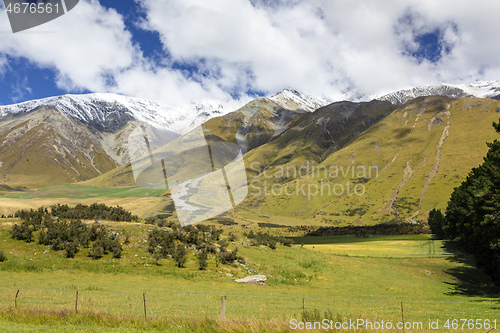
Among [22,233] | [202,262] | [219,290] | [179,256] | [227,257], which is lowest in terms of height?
[219,290]

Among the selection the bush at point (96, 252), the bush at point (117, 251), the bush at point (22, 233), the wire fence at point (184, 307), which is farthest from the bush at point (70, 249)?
the wire fence at point (184, 307)

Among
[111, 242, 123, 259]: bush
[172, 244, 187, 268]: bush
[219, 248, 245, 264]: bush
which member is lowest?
[219, 248, 245, 264]: bush

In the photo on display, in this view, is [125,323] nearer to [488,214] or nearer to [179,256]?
[179,256]

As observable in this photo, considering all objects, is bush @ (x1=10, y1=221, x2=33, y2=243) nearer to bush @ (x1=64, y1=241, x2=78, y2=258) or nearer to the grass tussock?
bush @ (x1=64, y1=241, x2=78, y2=258)

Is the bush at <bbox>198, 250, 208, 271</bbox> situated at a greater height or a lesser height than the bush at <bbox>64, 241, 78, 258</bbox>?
lesser

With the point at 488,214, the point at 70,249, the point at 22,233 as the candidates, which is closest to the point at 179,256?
the point at 70,249

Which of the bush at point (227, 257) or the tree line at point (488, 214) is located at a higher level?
the tree line at point (488, 214)

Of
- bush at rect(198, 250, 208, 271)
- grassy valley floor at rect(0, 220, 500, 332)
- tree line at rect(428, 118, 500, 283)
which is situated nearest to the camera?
grassy valley floor at rect(0, 220, 500, 332)

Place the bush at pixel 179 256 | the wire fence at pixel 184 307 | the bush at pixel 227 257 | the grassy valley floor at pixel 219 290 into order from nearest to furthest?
1. the grassy valley floor at pixel 219 290
2. the wire fence at pixel 184 307
3. the bush at pixel 179 256
4. the bush at pixel 227 257

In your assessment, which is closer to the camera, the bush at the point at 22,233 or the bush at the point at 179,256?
the bush at the point at 22,233

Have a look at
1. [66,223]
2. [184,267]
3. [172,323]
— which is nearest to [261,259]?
[184,267]

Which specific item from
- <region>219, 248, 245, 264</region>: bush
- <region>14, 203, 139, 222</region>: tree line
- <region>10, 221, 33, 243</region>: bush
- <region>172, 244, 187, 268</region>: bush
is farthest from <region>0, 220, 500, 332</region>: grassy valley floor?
<region>14, 203, 139, 222</region>: tree line

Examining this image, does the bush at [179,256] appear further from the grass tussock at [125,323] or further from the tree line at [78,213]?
the grass tussock at [125,323]

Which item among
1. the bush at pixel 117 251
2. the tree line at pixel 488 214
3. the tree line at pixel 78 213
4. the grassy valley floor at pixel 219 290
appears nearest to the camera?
the grassy valley floor at pixel 219 290
